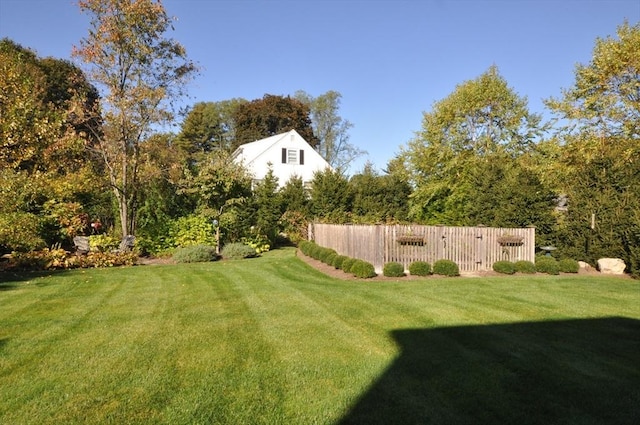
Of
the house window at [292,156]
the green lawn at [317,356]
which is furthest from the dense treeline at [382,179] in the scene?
the house window at [292,156]

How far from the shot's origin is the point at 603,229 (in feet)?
40.4

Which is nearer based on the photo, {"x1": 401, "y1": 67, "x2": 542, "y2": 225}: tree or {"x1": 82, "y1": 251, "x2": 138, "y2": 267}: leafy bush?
{"x1": 82, "y1": 251, "x2": 138, "y2": 267}: leafy bush

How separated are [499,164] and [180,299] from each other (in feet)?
43.5

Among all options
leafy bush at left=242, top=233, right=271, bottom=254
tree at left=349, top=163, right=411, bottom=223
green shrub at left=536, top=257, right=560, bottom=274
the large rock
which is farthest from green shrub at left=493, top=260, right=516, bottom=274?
tree at left=349, top=163, right=411, bottom=223

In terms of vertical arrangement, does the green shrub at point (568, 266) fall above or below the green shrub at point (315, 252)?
below

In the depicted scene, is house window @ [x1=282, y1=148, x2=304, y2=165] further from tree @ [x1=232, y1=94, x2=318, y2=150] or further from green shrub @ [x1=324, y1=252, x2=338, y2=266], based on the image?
green shrub @ [x1=324, y1=252, x2=338, y2=266]

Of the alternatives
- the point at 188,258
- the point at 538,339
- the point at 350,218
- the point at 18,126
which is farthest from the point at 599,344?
the point at 350,218

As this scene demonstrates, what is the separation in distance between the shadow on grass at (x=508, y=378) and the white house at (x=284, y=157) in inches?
933

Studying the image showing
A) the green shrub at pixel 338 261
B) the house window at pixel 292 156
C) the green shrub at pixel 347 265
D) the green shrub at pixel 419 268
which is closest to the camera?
the green shrub at pixel 419 268

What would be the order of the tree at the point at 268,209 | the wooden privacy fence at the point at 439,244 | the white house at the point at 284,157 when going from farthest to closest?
the white house at the point at 284,157 < the tree at the point at 268,209 < the wooden privacy fence at the point at 439,244

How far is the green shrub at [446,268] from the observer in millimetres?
10984

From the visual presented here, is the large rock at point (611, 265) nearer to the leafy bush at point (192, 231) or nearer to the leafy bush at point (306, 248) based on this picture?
the leafy bush at point (306, 248)

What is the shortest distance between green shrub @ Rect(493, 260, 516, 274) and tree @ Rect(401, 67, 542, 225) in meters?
9.52

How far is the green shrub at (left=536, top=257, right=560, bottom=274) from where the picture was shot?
38.3 feet
